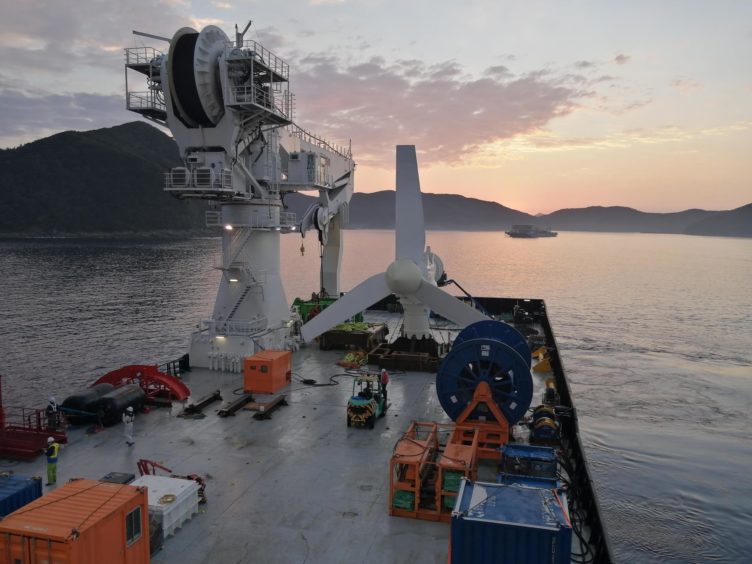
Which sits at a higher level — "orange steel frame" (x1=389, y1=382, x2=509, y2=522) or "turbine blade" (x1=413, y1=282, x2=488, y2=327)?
"turbine blade" (x1=413, y1=282, x2=488, y2=327)

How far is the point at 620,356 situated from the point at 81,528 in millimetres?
49215

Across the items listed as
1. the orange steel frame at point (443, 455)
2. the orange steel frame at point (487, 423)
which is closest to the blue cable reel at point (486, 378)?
the orange steel frame at point (487, 423)

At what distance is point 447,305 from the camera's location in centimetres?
2503

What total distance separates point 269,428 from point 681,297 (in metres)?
89.3

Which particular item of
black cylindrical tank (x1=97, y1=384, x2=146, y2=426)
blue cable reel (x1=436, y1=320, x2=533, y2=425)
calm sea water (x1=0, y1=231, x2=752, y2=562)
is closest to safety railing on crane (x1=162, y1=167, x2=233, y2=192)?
black cylindrical tank (x1=97, y1=384, x2=146, y2=426)

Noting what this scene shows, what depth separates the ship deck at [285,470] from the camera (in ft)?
41.9

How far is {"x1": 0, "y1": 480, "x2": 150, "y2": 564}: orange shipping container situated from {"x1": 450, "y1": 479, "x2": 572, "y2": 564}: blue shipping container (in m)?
6.30

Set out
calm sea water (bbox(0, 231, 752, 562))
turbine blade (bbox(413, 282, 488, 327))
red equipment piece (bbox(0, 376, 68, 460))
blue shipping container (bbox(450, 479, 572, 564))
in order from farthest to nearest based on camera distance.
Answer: turbine blade (bbox(413, 282, 488, 327)), calm sea water (bbox(0, 231, 752, 562)), red equipment piece (bbox(0, 376, 68, 460)), blue shipping container (bbox(450, 479, 572, 564))

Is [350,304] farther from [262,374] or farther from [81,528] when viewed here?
[81,528]

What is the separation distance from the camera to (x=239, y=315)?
30.1 metres

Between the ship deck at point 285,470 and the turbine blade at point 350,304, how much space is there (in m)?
2.88

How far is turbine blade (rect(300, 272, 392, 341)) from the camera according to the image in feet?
82.3

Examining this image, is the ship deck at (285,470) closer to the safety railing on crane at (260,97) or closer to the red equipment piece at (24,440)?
the red equipment piece at (24,440)

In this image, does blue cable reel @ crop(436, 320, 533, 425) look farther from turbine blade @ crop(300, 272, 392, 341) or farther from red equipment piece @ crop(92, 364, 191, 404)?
red equipment piece @ crop(92, 364, 191, 404)
